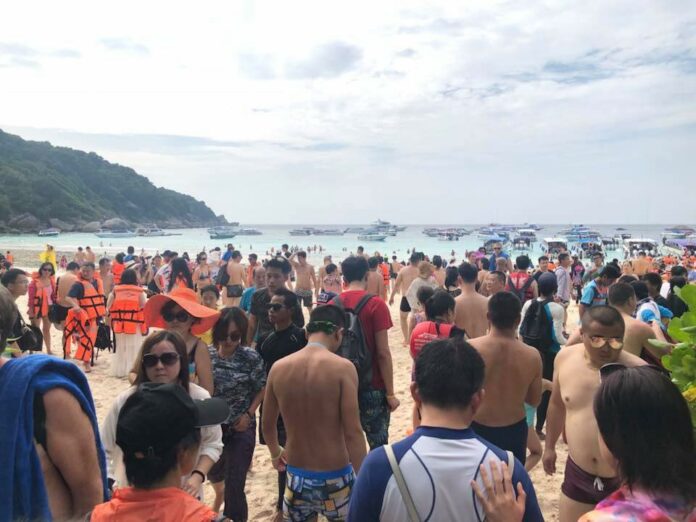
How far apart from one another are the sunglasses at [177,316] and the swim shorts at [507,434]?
92.5 inches

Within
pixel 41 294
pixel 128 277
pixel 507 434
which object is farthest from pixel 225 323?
pixel 41 294

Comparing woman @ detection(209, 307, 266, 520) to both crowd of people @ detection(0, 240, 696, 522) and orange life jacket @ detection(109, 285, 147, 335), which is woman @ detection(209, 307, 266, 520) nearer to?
crowd of people @ detection(0, 240, 696, 522)

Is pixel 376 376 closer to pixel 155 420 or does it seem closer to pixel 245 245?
pixel 155 420

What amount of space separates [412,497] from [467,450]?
0.80 feet

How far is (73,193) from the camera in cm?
9738

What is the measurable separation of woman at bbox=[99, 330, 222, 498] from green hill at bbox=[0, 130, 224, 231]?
9055 cm

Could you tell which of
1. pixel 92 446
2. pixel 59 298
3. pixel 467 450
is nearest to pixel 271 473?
pixel 92 446

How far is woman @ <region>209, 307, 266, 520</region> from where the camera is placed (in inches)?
138

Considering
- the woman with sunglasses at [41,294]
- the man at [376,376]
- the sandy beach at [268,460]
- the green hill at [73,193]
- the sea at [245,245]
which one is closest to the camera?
the man at [376,376]

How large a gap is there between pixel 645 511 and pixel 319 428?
1.85 m

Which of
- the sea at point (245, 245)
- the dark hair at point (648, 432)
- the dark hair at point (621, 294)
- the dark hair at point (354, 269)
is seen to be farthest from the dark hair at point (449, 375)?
the sea at point (245, 245)

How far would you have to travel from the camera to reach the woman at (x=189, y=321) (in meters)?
3.52

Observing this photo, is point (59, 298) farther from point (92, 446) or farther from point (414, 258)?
point (92, 446)

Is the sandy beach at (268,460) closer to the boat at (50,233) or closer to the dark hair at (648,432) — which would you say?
the dark hair at (648,432)
